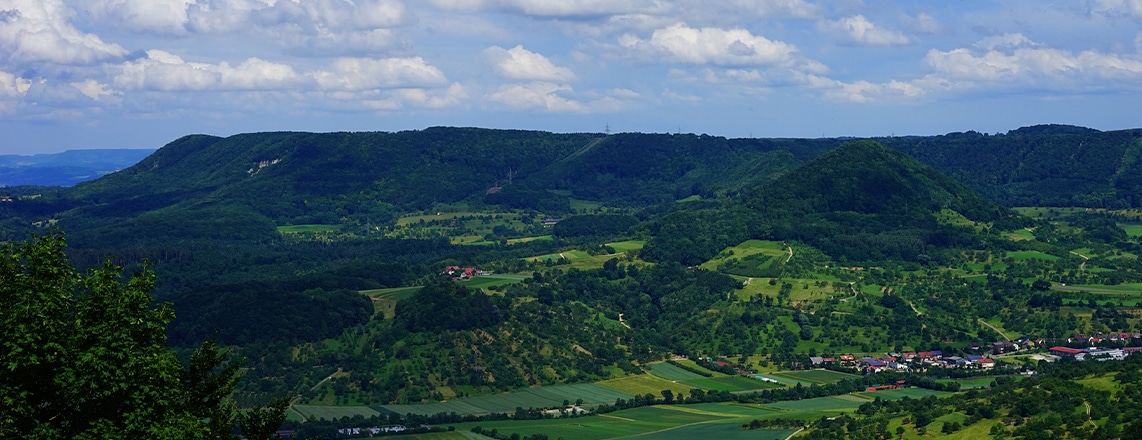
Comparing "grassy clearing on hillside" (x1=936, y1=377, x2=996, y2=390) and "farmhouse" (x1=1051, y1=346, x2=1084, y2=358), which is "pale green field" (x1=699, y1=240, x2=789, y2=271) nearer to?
"farmhouse" (x1=1051, y1=346, x2=1084, y2=358)

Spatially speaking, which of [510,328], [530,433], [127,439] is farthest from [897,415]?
[127,439]

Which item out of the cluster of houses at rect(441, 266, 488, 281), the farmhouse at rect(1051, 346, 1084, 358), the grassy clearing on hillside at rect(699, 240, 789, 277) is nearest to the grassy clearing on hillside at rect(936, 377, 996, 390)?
the farmhouse at rect(1051, 346, 1084, 358)

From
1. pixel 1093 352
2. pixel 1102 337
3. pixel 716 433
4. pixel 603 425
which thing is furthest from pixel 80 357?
pixel 1102 337

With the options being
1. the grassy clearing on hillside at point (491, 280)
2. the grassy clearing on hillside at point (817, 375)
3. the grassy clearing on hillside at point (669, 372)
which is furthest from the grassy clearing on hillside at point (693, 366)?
the grassy clearing on hillside at point (491, 280)

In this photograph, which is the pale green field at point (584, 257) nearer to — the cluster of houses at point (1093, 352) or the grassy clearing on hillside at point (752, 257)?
the grassy clearing on hillside at point (752, 257)

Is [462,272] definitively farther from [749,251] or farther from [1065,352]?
[1065,352]

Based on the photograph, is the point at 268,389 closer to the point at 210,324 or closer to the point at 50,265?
the point at 210,324
